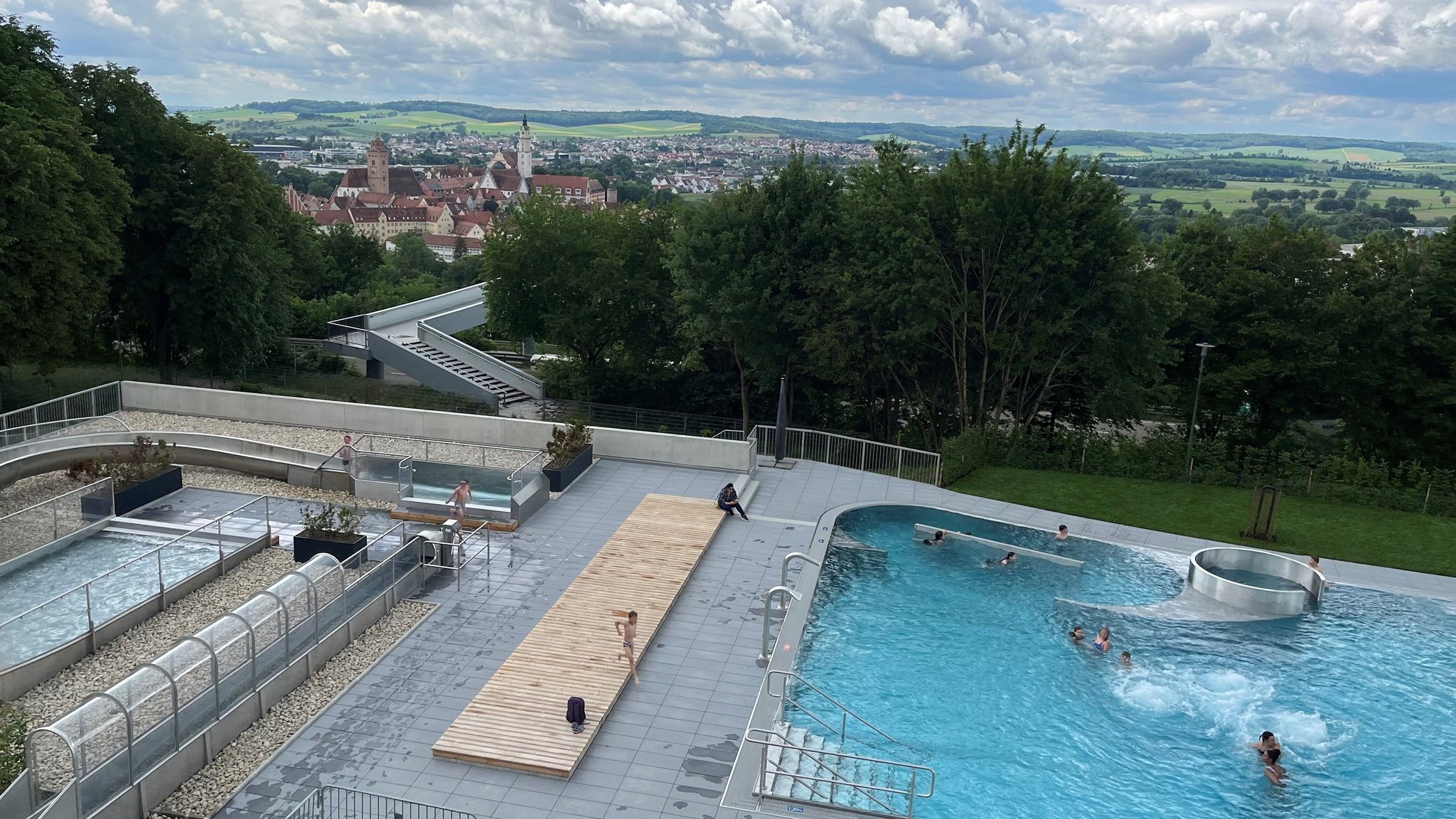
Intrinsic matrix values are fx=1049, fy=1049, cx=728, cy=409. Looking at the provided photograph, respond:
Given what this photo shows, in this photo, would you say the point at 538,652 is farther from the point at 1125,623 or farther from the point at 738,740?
the point at 1125,623

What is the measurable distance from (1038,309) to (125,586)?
24919 millimetres

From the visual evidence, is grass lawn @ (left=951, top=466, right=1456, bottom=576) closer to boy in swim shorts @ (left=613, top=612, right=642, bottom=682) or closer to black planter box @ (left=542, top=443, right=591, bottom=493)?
black planter box @ (left=542, top=443, right=591, bottom=493)

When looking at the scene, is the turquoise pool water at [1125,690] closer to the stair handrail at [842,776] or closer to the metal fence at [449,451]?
the stair handrail at [842,776]

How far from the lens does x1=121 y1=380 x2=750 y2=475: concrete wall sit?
28.0m

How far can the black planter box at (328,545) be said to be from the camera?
20094 millimetres

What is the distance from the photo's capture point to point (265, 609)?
15.9 m

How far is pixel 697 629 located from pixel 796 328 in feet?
57.2

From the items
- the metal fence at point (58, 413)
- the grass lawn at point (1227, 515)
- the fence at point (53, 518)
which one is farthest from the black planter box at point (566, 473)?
the metal fence at point (58, 413)

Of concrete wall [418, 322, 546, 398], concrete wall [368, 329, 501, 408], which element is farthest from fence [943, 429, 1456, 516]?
concrete wall [418, 322, 546, 398]

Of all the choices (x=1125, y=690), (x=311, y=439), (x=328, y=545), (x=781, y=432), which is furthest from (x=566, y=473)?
(x=1125, y=690)

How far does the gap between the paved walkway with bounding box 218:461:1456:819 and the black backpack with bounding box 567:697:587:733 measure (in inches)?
15.9

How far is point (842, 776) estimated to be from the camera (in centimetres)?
1457

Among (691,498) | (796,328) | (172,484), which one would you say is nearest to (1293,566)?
(691,498)

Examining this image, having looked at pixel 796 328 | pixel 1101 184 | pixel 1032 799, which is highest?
pixel 1101 184
